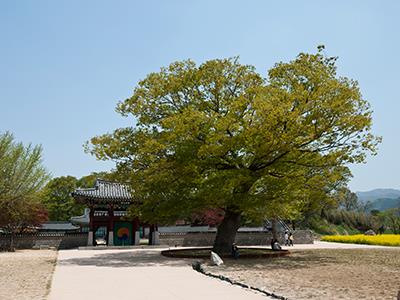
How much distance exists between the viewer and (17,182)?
29625 mm

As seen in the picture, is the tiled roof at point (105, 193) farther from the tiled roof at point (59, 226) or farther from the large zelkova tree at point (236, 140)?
the tiled roof at point (59, 226)

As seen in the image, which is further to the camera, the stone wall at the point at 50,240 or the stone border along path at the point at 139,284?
the stone wall at the point at 50,240

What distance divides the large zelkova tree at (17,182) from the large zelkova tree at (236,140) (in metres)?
9.09

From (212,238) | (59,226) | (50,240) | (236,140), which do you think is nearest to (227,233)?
(236,140)

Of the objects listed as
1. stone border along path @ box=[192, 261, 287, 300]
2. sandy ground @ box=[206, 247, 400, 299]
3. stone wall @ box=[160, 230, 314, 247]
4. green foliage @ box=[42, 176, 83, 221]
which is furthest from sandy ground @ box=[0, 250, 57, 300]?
green foliage @ box=[42, 176, 83, 221]

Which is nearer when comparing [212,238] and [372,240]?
[212,238]

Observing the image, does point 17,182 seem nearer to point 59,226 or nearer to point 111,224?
point 111,224

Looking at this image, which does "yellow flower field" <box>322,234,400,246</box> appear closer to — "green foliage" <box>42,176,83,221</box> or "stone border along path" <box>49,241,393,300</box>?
"stone border along path" <box>49,241,393,300</box>

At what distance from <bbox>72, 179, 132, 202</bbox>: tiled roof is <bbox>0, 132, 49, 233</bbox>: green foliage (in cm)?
299

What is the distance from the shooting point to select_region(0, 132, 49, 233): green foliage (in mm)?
29406

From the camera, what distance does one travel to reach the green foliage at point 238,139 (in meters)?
19.7

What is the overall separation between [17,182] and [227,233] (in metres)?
16.2

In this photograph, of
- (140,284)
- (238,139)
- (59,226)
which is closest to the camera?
(140,284)

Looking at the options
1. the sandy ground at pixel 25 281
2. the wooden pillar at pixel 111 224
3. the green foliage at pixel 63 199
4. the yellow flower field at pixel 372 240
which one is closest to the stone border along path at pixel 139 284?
the sandy ground at pixel 25 281
